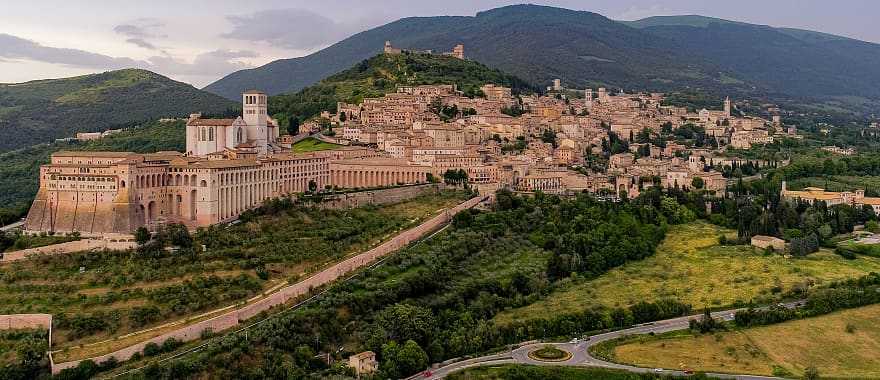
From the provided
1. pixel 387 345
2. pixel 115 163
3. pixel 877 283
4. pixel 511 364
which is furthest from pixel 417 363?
pixel 877 283

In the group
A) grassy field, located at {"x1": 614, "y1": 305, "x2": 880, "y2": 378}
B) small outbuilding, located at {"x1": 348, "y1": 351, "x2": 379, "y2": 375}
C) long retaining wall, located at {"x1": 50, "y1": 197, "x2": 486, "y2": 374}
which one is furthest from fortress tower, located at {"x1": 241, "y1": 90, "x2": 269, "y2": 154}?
grassy field, located at {"x1": 614, "y1": 305, "x2": 880, "y2": 378}

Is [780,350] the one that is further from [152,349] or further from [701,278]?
[152,349]

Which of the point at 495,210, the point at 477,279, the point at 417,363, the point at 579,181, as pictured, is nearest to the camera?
the point at 417,363

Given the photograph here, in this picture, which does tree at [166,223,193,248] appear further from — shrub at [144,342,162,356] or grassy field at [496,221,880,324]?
grassy field at [496,221,880,324]

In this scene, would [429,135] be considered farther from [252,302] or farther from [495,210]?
[252,302]

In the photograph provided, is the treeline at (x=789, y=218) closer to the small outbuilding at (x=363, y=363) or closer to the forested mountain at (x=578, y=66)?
the small outbuilding at (x=363, y=363)

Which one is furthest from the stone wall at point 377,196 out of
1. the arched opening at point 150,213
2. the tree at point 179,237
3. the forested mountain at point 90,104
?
the forested mountain at point 90,104
